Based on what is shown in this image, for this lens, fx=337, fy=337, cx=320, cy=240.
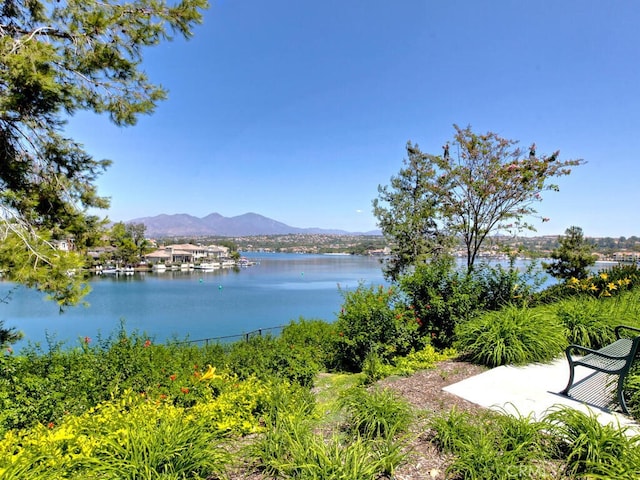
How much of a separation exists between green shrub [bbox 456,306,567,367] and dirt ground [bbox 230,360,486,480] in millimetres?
273

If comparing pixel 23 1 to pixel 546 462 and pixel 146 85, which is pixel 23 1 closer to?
pixel 146 85

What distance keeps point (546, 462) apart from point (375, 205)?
38.5ft

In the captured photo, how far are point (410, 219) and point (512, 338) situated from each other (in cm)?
815

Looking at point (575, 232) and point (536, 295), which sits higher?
point (575, 232)

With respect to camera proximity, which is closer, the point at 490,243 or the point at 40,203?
the point at 40,203

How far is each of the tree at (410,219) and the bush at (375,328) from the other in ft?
20.6

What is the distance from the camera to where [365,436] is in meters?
2.56

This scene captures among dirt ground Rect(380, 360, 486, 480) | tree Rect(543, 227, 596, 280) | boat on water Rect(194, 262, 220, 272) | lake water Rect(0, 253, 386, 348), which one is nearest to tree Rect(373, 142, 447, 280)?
lake water Rect(0, 253, 386, 348)

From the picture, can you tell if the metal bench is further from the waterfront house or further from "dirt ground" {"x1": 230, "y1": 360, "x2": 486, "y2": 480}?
the waterfront house

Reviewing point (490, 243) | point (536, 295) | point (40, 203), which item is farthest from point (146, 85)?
point (490, 243)

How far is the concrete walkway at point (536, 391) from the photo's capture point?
2988mm

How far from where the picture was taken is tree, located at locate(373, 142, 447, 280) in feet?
39.7

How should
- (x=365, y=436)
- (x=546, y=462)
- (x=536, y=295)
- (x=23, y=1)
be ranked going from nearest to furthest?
(x=546, y=462), (x=365, y=436), (x=23, y=1), (x=536, y=295)

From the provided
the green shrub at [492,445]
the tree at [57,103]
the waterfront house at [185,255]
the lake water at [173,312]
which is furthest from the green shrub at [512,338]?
the waterfront house at [185,255]
